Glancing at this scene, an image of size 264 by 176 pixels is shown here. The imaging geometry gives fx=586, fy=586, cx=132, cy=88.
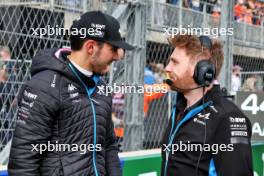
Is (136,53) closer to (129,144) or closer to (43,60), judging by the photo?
(129,144)

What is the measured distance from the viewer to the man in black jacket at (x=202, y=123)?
9.46 ft

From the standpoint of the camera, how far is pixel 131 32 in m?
4.93

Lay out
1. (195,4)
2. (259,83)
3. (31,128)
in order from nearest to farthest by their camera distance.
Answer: (31,128), (195,4), (259,83)

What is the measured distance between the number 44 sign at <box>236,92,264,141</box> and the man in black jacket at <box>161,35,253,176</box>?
9.41 ft

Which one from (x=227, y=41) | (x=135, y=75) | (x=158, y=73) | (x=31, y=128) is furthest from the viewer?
(x=158, y=73)

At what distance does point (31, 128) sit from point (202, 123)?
2.82 feet

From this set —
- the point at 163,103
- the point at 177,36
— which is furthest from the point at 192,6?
the point at 177,36

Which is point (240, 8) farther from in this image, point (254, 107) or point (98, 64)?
point (98, 64)

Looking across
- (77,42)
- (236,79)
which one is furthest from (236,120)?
(236,79)

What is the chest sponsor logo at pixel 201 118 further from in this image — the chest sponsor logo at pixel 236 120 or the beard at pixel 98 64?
the beard at pixel 98 64

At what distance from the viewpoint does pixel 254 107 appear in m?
6.04

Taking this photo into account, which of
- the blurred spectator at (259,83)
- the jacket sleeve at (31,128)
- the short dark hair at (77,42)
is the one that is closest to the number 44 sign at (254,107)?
the short dark hair at (77,42)

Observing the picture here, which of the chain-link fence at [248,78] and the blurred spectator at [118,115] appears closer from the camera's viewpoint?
the blurred spectator at [118,115]

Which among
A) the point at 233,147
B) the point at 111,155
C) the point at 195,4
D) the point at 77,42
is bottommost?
the point at 111,155
